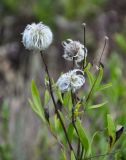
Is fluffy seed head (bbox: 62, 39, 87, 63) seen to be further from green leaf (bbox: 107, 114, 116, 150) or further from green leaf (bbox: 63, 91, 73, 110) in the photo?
green leaf (bbox: 107, 114, 116, 150)

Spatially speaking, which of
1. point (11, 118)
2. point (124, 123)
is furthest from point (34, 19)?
point (124, 123)

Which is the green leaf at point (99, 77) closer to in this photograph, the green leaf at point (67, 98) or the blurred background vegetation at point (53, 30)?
the green leaf at point (67, 98)

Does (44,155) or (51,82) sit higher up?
(51,82)

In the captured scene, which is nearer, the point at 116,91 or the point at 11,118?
the point at 116,91

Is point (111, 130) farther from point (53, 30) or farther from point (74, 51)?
point (53, 30)

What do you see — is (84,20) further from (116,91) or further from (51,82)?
(51,82)

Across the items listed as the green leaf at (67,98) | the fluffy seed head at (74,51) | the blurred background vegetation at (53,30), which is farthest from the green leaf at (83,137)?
the blurred background vegetation at (53,30)

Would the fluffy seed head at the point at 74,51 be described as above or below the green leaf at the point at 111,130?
above

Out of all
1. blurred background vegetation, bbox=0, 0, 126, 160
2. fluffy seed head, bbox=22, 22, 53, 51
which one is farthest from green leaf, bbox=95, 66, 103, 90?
blurred background vegetation, bbox=0, 0, 126, 160
